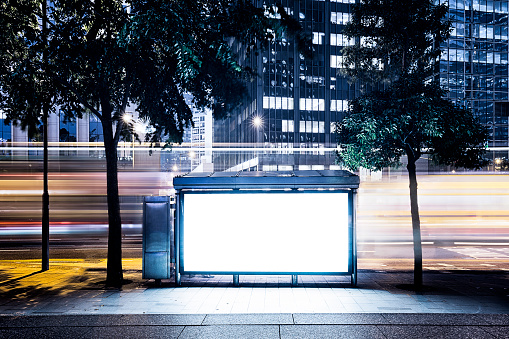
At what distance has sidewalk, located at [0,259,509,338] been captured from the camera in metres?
6.13

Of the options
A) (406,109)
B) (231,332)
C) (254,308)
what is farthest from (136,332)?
(406,109)

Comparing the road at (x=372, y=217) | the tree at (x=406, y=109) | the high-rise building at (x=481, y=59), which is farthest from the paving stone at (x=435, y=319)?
the high-rise building at (x=481, y=59)

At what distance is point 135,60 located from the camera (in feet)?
31.9

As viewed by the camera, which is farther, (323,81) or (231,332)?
(323,81)

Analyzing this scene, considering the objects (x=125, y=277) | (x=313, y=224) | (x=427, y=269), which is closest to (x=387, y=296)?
(x=313, y=224)

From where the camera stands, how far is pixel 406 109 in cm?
936

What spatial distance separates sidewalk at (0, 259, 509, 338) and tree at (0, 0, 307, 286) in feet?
6.24

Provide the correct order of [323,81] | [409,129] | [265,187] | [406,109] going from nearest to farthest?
[265,187]
[406,109]
[409,129]
[323,81]

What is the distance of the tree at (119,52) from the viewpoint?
816 cm

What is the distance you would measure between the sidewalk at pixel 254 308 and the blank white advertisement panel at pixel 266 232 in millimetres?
572

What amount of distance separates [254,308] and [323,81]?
2724 inches

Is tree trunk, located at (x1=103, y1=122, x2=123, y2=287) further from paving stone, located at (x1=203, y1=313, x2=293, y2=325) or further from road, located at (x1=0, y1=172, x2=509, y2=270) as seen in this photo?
road, located at (x1=0, y1=172, x2=509, y2=270)

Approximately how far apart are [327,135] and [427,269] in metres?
61.1

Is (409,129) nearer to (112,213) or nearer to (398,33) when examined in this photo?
(398,33)
